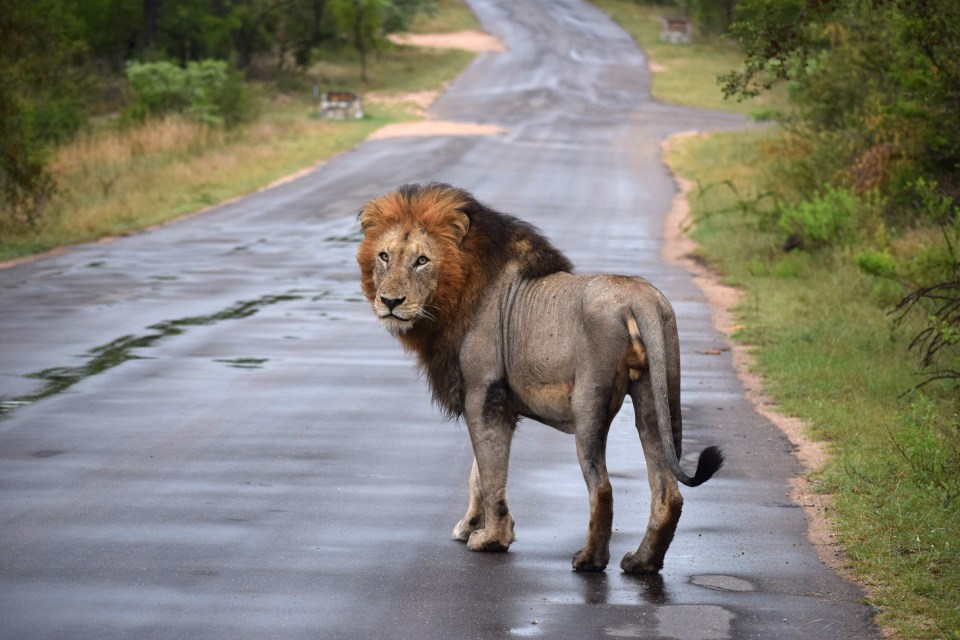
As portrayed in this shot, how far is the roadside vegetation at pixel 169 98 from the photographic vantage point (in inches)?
1070

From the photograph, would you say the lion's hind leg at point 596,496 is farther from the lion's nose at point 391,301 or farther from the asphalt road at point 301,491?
the lion's nose at point 391,301

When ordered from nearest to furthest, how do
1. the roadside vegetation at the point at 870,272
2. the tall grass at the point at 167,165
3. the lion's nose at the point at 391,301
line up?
1. the lion's nose at the point at 391,301
2. the roadside vegetation at the point at 870,272
3. the tall grass at the point at 167,165

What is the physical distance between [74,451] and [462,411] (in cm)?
382

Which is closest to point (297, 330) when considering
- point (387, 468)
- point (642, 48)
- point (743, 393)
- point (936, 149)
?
point (743, 393)

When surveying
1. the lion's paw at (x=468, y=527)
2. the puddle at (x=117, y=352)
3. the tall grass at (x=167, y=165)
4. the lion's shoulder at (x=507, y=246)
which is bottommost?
the tall grass at (x=167, y=165)

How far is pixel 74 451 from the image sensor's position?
10531 mm

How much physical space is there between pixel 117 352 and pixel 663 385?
29.8 ft

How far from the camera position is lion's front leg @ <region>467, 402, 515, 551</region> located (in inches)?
307

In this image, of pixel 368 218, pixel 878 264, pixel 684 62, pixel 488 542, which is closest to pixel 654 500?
pixel 488 542

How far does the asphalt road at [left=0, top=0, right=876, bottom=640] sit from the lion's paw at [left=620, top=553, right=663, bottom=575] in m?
0.06

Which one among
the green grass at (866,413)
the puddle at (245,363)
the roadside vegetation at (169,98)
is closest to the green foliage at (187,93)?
the roadside vegetation at (169,98)

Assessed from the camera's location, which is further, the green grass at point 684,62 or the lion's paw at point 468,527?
the green grass at point 684,62

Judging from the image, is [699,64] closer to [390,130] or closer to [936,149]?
[390,130]

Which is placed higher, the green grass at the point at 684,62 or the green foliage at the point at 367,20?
the green foliage at the point at 367,20
